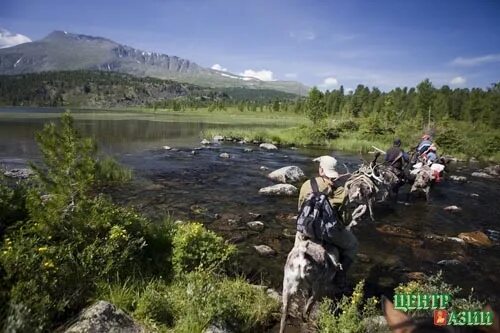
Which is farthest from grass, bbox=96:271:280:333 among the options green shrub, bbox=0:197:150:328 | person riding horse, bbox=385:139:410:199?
person riding horse, bbox=385:139:410:199

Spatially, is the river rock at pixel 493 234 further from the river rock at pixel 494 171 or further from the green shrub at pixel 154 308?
the river rock at pixel 494 171

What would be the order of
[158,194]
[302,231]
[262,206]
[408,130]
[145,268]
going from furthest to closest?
[408,130] < [158,194] < [262,206] < [145,268] < [302,231]

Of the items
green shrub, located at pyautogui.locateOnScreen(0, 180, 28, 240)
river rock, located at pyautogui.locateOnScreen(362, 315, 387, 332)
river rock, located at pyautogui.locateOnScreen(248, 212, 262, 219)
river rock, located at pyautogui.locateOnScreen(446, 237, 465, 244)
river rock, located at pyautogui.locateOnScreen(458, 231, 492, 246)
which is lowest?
river rock, located at pyautogui.locateOnScreen(248, 212, 262, 219)

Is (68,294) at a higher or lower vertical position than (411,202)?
higher

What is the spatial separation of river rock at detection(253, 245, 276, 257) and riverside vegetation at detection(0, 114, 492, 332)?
6.59 ft

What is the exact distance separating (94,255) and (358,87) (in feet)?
413

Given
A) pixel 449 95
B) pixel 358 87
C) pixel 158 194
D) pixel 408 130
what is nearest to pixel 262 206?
pixel 158 194

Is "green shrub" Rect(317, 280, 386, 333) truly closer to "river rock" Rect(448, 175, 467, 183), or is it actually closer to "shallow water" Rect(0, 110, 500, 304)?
"shallow water" Rect(0, 110, 500, 304)

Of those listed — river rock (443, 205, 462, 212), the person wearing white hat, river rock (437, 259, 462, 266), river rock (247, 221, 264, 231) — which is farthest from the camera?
river rock (443, 205, 462, 212)

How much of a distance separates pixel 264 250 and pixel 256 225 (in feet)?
8.64

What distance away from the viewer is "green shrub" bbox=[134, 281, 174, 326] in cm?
586

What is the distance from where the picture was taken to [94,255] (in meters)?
6.71

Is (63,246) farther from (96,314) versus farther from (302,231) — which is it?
(302,231)

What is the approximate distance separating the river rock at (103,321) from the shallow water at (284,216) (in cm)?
414
